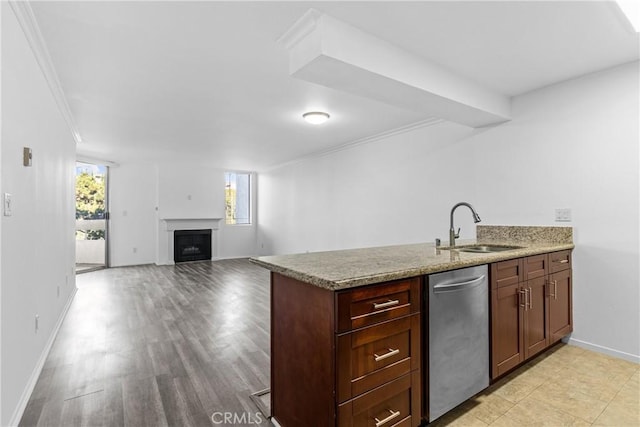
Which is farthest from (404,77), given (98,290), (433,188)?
(98,290)

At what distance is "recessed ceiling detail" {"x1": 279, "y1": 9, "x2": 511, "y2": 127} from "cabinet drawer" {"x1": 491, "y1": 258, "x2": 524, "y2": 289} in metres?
1.41

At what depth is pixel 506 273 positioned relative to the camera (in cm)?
219

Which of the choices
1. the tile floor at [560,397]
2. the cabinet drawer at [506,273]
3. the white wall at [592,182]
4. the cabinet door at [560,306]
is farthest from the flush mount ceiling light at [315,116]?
the tile floor at [560,397]

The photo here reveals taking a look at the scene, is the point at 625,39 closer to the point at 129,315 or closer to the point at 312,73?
the point at 312,73

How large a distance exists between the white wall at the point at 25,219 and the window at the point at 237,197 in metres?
5.61

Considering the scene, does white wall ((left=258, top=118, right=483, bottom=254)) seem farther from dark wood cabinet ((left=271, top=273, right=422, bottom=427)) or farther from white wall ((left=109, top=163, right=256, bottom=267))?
dark wood cabinet ((left=271, top=273, right=422, bottom=427))

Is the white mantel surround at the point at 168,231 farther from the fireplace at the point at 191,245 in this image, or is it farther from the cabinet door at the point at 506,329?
the cabinet door at the point at 506,329

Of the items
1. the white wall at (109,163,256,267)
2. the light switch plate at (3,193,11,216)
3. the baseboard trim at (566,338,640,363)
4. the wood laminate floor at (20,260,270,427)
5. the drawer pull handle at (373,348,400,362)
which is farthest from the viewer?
the white wall at (109,163,256,267)

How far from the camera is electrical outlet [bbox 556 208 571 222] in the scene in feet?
9.51

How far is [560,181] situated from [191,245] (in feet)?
24.8

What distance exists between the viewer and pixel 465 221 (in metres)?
3.88

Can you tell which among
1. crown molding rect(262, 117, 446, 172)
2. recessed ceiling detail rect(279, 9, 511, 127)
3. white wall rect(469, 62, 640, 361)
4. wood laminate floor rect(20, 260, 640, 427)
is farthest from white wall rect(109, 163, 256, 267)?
white wall rect(469, 62, 640, 361)

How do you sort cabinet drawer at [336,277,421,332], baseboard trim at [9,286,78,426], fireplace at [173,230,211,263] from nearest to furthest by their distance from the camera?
cabinet drawer at [336,277,421,332] < baseboard trim at [9,286,78,426] < fireplace at [173,230,211,263]

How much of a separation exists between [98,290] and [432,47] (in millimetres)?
5634
